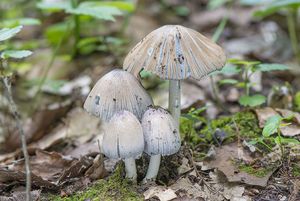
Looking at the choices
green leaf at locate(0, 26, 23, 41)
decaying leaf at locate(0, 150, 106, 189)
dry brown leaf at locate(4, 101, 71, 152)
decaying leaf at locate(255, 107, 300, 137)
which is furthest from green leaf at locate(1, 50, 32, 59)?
decaying leaf at locate(255, 107, 300, 137)

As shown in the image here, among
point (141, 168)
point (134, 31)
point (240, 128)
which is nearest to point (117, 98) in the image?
point (141, 168)

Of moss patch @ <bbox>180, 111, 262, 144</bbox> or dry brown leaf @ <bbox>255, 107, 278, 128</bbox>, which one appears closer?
moss patch @ <bbox>180, 111, 262, 144</bbox>

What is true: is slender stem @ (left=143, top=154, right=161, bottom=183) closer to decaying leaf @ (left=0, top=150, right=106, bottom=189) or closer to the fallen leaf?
the fallen leaf

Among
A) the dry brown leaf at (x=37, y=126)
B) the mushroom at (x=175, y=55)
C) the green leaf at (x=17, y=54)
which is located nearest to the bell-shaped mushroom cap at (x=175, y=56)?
the mushroom at (x=175, y=55)

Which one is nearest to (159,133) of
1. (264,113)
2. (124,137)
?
(124,137)

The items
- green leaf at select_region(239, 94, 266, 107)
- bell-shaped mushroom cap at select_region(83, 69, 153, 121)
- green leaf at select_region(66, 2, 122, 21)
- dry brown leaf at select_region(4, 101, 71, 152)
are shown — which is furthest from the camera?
dry brown leaf at select_region(4, 101, 71, 152)

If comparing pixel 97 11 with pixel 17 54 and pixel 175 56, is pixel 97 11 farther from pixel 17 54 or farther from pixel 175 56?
pixel 175 56

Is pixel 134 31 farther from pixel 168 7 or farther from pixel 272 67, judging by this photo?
pixel 272 67
